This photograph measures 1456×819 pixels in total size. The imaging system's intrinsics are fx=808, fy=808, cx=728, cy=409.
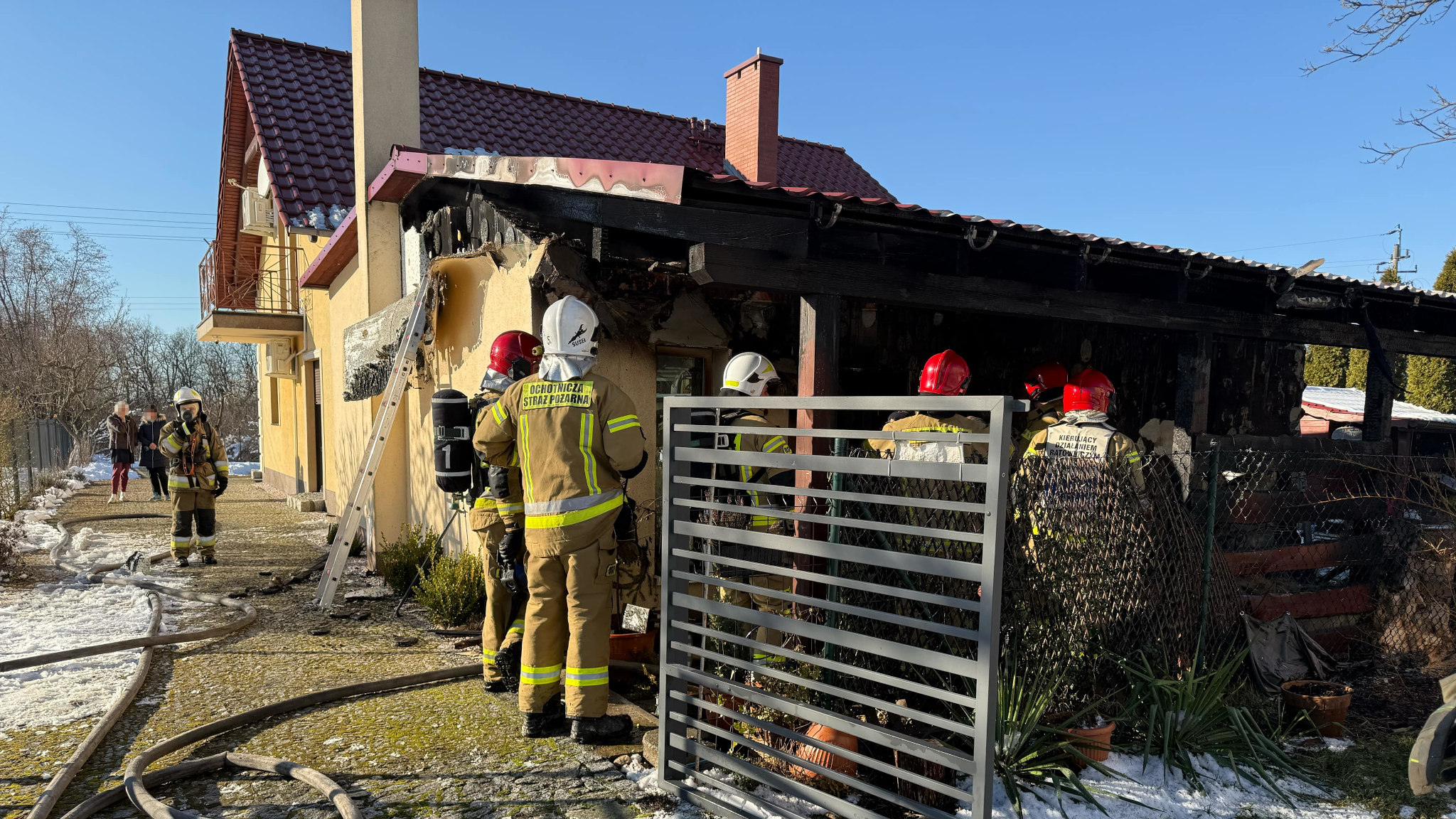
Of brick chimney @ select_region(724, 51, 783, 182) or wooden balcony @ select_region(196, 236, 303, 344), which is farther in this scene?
wooden balcony @ select_region(196, 236, 303, 344)

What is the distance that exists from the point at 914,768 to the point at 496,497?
2.60 metres

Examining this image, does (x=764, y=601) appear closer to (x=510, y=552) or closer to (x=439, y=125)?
(x=510, y=552)

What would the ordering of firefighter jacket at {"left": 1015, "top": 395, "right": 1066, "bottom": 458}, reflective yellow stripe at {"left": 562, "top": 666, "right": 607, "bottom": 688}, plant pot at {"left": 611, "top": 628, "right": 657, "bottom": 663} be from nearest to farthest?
reflective yellow stripe at {"left": 562, "top": 666, "right": 607, "bottom": 688} < plant pot at {"left": 611, "top": 628, "right": 657, "bottom": 663} < firefighter jacket at {"left": 1015, "top": 395, "right": 1066, "bottom": 458}

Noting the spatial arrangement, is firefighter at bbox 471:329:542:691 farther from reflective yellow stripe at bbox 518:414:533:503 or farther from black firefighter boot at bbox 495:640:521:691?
reflective yellow stripe at bbox 518:414:533:503

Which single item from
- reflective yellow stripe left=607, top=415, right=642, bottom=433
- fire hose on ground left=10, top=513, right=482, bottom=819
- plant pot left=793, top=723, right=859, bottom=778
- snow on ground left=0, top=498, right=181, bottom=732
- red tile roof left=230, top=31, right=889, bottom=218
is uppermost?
red tile roof left=230, top=31, right=889, bottom=218

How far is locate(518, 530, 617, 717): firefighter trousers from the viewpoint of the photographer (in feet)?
12.5

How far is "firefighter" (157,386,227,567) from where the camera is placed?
26.6 feet

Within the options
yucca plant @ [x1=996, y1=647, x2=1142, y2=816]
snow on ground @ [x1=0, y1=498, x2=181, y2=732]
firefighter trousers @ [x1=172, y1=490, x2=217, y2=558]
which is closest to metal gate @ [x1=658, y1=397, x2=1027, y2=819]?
yucca plant @ [x1=996, y1=647, x2=1142, y2=816]

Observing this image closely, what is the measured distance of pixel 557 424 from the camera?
12.5 feet

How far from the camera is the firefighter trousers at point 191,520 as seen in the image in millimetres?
8094

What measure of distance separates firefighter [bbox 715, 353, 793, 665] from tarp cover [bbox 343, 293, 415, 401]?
3.48 meters

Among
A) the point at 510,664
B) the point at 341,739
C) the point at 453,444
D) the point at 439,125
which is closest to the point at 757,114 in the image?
the point at 439,125

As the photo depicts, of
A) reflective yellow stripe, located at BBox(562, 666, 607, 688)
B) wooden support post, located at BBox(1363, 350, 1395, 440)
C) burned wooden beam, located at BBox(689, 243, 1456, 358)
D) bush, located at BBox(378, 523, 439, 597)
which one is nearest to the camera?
reflective yellow stripe, located at BBox(562, 666, 607, 688)

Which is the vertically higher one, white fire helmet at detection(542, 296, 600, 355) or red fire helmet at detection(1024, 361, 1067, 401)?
white fire helmet at detection(542, 296, 600, 355)
